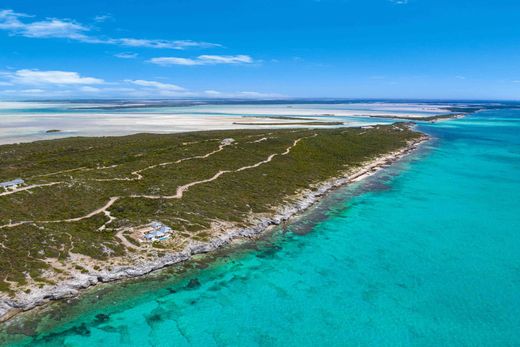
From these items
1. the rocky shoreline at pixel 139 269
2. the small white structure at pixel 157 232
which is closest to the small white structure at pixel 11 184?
the small white structure at pixel 157 232

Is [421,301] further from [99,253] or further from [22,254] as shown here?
[22,254]

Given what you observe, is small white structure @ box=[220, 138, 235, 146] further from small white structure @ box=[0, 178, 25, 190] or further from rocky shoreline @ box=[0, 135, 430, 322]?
small white structure @ box=[0, 178, 25, 190]

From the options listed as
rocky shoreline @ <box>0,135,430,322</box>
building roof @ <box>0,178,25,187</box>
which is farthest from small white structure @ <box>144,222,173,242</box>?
building roof @ <box>0,178,25,187</box>

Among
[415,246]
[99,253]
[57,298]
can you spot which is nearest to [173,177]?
[99,253]

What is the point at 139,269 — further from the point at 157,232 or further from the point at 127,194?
the point at 127,194

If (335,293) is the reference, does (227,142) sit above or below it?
above

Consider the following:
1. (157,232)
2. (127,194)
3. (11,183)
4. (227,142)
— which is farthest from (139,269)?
(227,142)

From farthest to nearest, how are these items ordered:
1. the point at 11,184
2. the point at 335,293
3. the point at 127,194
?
the point at 127,194 → the point at 11,184 → the point at 335,293
